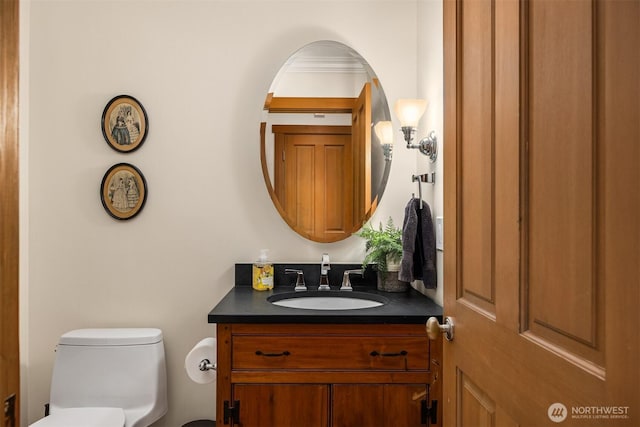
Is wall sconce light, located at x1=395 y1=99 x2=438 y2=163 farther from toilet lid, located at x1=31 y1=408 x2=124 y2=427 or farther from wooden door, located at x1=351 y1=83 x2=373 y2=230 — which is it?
toilet lid, located at x1=31 y1=408 x2=124 y2=427

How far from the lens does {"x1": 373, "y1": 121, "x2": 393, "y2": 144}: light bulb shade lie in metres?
2.23

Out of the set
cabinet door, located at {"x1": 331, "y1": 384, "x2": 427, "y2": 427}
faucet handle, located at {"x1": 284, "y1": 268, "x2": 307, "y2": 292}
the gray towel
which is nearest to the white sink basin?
faucet handle, located at {"x1": 284, "y1": 268, "x2": 307, "y2": 292}

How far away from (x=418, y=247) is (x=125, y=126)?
1.50m

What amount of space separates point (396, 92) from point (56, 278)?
6.22ft

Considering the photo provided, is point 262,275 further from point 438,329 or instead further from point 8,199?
point 8,199

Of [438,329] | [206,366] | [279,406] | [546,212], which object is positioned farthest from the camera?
[206,366]

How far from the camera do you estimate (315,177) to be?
223cm

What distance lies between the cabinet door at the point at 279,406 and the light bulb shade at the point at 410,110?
1.13m

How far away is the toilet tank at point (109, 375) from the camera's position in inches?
79.4

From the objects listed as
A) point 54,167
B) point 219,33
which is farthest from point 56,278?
point 219,33

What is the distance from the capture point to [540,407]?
778 millimetres

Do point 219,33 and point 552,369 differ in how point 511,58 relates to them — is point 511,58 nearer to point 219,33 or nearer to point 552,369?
point 552,369

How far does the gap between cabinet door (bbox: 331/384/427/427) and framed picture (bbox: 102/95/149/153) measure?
149cm

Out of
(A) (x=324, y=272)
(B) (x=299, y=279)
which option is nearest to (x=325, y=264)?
(A) (x=324, y=272)
